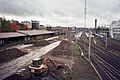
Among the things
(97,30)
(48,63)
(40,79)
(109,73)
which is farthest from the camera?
(97,30)


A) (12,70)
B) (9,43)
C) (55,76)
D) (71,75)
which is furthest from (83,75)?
(9,43)

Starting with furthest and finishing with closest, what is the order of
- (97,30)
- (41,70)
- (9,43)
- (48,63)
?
(97,30)
(9,43)
(48,63)
(41,70)

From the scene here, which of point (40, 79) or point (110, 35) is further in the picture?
point (110, 35)

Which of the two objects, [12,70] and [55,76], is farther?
[12,70]

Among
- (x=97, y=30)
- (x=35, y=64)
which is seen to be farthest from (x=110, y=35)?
(x=35, y=64)

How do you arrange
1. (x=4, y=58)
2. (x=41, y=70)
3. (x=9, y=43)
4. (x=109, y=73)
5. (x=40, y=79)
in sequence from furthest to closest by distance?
Answer: (x=9, y=43) → (x=4, y=58) → (x=109, y=73) → (x=41, y=70) → (x=40, y=79)

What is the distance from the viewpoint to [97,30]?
165 m

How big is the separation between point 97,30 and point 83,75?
145992 mm

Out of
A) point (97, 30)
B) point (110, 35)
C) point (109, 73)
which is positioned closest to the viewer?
point (109, 73)

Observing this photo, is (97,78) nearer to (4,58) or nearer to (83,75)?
(83,75)

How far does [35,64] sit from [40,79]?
8.03 feet

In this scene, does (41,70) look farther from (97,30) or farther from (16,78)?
(97,30)

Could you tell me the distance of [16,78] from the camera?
20484mm

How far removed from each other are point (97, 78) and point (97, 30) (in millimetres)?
147235
